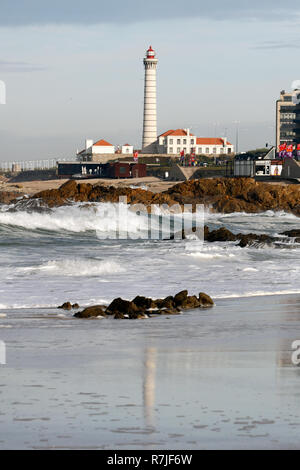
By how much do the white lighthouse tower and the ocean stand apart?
399ft

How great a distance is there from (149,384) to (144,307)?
19.1 ft

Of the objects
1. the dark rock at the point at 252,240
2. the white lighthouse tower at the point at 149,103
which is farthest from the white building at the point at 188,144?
the dark rock at the point at 252,240

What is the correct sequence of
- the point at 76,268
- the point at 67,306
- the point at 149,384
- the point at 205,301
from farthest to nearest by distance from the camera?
the point at 76,268 → the point at 205,301 → the point at 67,306 → the point at 149,384

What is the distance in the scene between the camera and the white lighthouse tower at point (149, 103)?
463 feet

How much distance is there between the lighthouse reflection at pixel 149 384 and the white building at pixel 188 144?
136781mm

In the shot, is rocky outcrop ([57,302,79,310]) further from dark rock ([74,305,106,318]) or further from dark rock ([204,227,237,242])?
dark rock ([204,227,237,242])

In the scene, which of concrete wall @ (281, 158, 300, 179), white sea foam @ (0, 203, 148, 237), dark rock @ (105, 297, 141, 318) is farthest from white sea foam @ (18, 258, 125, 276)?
concrete wall @ (281, 158, 300, 179)

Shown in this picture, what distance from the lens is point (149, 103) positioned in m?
140

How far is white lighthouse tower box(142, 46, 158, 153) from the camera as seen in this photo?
14100 centimetres

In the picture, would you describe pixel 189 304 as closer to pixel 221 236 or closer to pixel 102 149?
pixel 221 236

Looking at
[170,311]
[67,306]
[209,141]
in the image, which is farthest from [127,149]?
[170,311]

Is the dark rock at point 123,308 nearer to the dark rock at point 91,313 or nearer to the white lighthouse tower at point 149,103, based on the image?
the dark rock at point 91,313

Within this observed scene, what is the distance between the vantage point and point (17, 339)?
34.1ft

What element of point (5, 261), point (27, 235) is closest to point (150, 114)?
point (27, 235)
